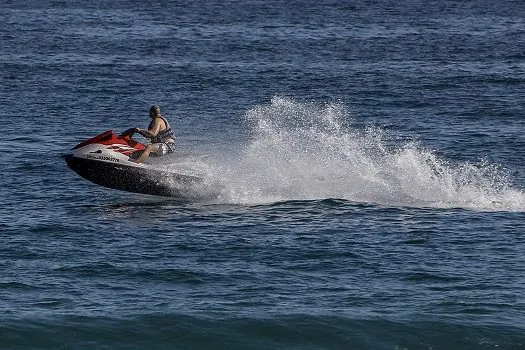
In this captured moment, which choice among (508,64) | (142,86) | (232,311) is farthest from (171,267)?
(508,64)

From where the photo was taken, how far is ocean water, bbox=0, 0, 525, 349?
2344 cm

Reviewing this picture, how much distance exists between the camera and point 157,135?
31391 millimetres

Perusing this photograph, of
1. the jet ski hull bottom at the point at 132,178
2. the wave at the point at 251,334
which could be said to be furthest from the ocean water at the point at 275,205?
the jet ski hull bottom at the point at 132,178

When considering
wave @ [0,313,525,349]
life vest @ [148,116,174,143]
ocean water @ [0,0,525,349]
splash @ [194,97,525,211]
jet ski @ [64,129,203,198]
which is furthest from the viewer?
splash @ [194,97,525,211]

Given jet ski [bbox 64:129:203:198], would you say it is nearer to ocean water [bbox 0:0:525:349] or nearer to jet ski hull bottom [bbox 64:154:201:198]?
jet ski hull bottom [bbox 64:154:201:198]

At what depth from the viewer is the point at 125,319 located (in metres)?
23.4

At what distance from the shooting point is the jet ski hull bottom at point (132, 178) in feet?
101

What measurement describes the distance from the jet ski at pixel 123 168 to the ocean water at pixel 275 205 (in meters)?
0.47

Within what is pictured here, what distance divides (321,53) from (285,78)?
7.19m

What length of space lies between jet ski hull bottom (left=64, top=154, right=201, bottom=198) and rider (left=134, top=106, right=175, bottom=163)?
1.47 ft

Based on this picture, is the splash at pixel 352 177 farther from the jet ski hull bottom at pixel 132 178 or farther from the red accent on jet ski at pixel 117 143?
the red accent on jet ski at pixel 117 143

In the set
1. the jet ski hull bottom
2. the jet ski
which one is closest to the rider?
the jet ski

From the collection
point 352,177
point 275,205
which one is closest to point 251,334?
point 275,205

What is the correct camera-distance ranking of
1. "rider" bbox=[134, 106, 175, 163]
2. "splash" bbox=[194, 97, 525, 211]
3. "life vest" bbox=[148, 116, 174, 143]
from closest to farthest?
1. "rider" bbox=[134, 106, 175, 163]
2. "life vest" bbox=[148, 116, 174, 143]
3. "splash" bbox=[194, 97, 525, 211]
